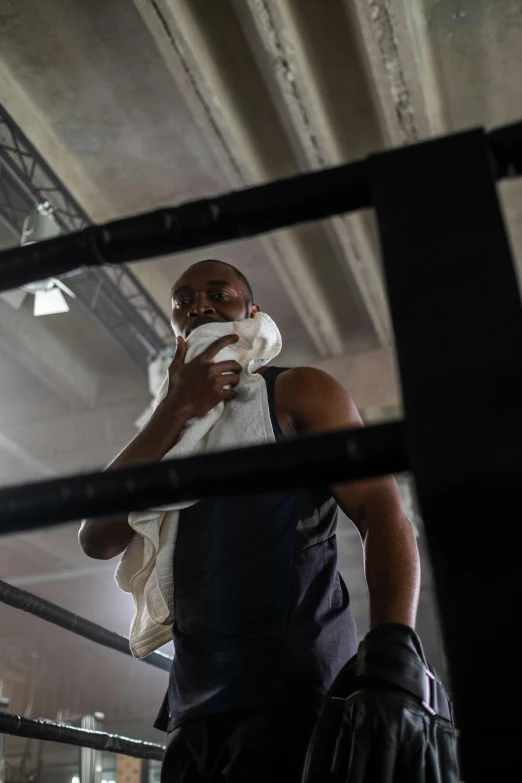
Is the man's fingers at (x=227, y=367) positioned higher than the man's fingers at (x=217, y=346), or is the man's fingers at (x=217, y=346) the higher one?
the man's fingers at (x=217, y=346)

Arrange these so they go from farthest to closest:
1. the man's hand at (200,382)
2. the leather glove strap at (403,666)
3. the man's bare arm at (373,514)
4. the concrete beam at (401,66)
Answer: the concrete beam at (401,66)
the man's hand at (200,382)
the man's bare arm at (373,514)
the leather glove strap at (403,666)

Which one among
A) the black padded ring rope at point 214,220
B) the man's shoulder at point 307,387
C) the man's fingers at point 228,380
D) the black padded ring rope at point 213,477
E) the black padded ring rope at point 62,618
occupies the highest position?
the man's fingers at point 228,380

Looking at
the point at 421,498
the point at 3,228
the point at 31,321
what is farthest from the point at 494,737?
the point at 31,321

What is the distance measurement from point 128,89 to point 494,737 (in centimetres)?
377

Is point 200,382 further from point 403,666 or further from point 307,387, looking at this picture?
point 403,666

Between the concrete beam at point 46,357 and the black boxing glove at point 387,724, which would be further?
the concrete beam at point 46,357

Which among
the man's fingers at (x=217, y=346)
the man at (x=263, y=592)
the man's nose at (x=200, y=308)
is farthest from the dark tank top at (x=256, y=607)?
the man's nose at (x=200, y=308)

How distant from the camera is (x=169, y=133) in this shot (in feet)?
12.7

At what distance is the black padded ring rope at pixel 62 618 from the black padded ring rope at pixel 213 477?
36.1 inches

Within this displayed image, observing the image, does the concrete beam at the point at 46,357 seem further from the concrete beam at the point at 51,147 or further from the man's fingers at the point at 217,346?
the man's fingers at the point at 217,346

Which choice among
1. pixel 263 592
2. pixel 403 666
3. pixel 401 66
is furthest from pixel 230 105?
pixel 403 666

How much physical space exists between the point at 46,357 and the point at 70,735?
14.5 ft

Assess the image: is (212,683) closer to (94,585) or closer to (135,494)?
(135,494)

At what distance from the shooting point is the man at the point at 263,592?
3.07 ft
